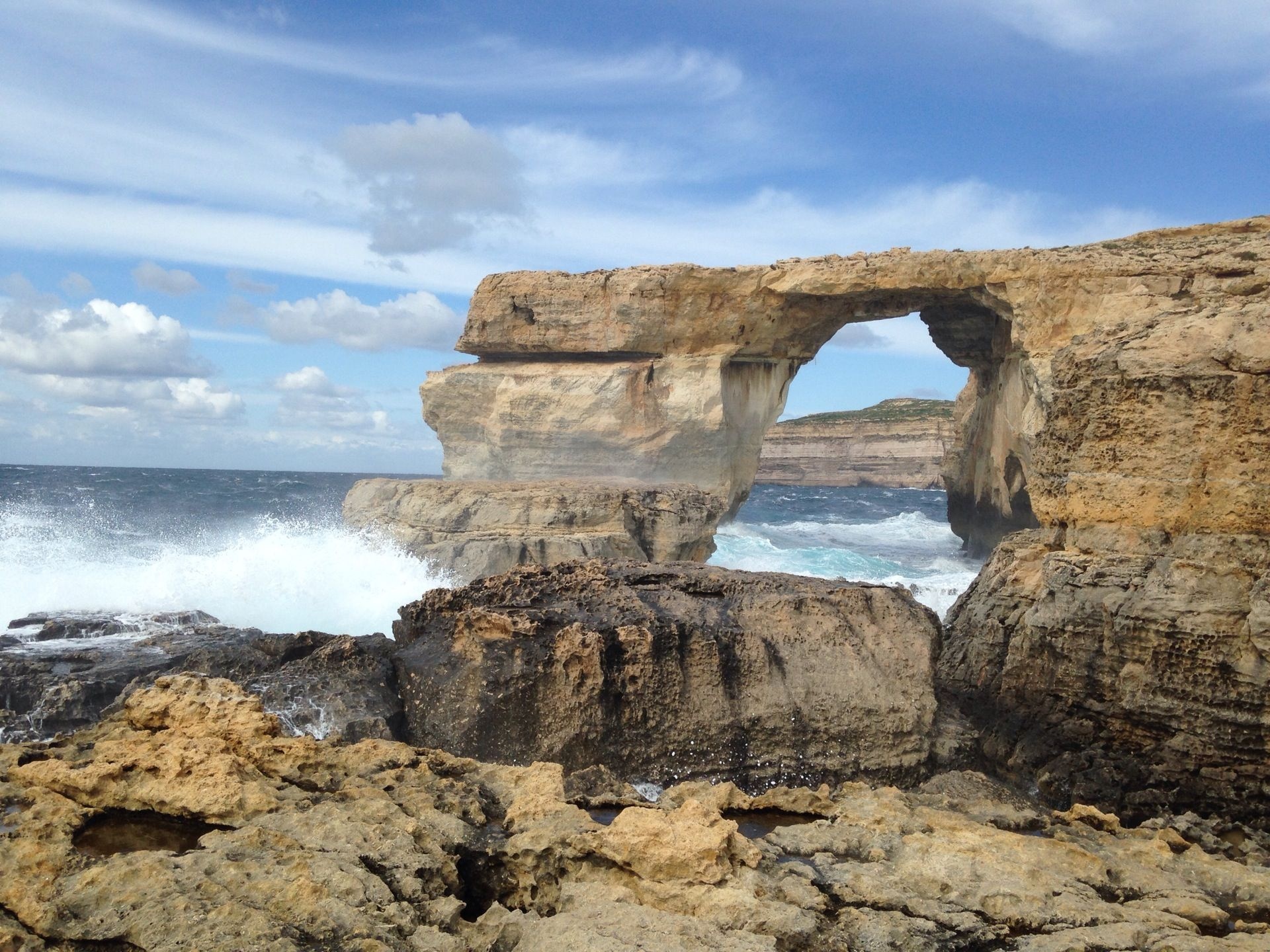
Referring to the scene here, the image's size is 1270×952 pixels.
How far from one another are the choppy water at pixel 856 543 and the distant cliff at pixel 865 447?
5747 millimetres

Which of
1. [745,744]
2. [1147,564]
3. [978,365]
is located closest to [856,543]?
[978,365]

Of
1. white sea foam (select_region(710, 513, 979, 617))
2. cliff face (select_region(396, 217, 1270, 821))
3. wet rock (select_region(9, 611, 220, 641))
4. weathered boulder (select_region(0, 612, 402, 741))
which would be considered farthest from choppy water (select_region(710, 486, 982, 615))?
wet rock (select_region(9, 611, 220, 641))

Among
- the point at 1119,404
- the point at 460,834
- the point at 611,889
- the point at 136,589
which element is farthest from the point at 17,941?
the point at 136,589

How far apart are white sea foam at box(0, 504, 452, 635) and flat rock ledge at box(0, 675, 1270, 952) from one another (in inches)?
337

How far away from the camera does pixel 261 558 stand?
15.3 meters

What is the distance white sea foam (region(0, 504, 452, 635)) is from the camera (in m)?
12.9

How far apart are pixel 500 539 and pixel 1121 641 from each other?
9.47m

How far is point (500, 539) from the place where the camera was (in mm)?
14516

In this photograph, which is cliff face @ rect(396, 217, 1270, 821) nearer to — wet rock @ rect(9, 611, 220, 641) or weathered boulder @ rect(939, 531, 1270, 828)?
weathered boulder @ rect(939, 531, 1270, 828)

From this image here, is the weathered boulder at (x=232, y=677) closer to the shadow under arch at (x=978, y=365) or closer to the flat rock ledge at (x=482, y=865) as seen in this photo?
the flat rock ledge at (x=482, y=865)

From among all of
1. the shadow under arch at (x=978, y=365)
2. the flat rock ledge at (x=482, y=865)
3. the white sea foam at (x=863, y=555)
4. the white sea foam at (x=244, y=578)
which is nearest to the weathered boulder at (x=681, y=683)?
the flat rock ledge at (x=482, y=865)

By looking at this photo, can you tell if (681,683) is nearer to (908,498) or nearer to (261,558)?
(261,558)

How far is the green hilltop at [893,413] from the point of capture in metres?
61.6

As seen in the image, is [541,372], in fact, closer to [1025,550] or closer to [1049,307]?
[1049,307]
